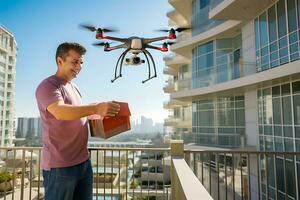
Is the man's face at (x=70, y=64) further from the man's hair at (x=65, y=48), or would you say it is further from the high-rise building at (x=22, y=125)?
the high-rise building at (x=22, y=125)

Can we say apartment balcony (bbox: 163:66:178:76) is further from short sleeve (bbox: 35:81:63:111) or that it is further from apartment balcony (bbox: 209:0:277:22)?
short sleeve (bbox: 35:81:63:111)

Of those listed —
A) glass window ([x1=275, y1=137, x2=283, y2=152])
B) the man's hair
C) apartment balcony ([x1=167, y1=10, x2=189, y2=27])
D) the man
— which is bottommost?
glass window ([x1=275, y1=137, x2=283, y2=152])

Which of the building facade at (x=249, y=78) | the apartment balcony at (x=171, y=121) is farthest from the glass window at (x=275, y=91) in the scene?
the apartment balcony at (x=171, y=121)

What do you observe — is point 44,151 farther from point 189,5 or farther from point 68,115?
point 189,5

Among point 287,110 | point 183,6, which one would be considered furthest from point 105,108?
point 183,6

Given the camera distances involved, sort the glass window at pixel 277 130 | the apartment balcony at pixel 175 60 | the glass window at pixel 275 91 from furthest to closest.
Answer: the apartment balcony at pixel 175 60 → the glass window at pixel 275 91 → the glass window at pixel 277 130

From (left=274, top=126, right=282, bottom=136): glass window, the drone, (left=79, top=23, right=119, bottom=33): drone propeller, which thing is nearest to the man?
the drone

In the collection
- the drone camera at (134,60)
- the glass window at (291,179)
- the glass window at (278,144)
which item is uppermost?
the drone camera at (134,60)
